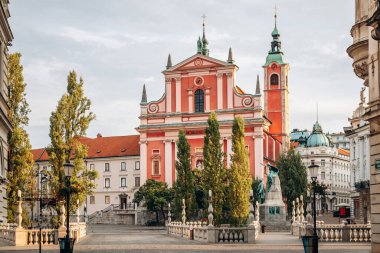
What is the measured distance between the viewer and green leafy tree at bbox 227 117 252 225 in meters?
57.2

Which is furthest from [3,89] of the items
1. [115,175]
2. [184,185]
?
[115,175]

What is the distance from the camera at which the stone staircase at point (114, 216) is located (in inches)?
3492

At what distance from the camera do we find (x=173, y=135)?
86625mm

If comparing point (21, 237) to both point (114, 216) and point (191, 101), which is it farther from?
point (114, 216)

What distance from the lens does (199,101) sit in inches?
3388

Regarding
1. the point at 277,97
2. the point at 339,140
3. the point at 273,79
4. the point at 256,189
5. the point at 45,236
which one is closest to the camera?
the point at 45,236

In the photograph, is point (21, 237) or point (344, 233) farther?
point (344, 233)

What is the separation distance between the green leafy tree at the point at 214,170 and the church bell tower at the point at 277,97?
4003 cm

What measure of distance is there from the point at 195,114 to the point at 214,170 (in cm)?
2682

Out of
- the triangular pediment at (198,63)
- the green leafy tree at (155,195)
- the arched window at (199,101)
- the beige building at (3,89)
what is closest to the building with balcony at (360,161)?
the triangular pediment at (198,63)

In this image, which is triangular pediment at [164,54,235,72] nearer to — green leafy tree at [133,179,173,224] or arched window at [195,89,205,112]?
arched window at [195,89,205,112]

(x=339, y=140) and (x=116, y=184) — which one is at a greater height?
(x=339, y=140)

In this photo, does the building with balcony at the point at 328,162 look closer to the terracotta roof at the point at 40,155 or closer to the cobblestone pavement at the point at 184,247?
the terracotta roof at the point at 40,155

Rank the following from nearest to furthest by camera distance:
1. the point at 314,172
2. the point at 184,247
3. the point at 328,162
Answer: the point at 314,172
the point at 184,247
the point at 328,162
